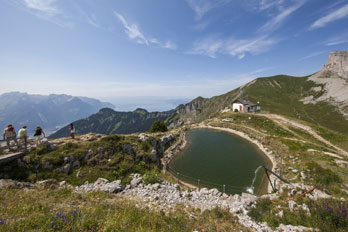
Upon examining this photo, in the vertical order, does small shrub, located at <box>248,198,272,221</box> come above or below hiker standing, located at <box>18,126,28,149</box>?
below

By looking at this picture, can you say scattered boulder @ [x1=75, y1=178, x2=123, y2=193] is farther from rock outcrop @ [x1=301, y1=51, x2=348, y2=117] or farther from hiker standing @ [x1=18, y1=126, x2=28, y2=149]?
rock outcrop @ [x1=301, y1=51, x2=348, y2=117]

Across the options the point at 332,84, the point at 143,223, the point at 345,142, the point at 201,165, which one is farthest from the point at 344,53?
the point at 143,223

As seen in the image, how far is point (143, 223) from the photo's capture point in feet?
19.6

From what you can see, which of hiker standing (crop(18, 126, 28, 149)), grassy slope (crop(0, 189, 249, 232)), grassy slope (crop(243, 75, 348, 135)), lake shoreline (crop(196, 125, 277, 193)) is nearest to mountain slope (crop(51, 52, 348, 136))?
grassy slope (crop(243, 75, 348, 135))

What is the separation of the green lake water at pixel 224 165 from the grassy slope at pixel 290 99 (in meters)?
68.8

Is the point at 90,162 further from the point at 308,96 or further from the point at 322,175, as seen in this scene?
the point at 308,96

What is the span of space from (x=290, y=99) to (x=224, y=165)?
155982 millimetres

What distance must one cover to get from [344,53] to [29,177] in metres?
330

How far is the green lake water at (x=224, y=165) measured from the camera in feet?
57.1

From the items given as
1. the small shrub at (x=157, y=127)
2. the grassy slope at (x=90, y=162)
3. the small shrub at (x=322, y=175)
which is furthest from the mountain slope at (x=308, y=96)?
the grassy slope at (x=90, y=162)

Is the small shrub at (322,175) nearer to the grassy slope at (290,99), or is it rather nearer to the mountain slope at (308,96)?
the mountain slope at (308,96)

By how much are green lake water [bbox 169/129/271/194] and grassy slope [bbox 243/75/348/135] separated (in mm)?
68850

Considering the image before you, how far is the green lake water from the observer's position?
17391mm

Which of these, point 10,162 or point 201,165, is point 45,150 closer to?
point 10,162
